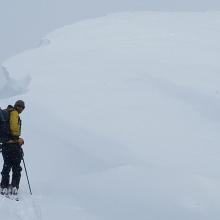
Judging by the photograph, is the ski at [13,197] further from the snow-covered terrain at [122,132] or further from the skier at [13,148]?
the snow-covered terrain at [122,132]

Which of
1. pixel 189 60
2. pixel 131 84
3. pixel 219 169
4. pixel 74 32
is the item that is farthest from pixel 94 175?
pixel 74 32

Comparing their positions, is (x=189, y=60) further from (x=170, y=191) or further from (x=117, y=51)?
(x=170, y=191)

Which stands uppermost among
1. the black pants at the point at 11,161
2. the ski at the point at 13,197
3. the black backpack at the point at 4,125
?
the black backpack at the point at 4,125

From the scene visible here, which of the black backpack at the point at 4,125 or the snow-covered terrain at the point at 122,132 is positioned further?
the black backpack at the point at 4,125

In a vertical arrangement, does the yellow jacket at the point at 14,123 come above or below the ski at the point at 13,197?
above

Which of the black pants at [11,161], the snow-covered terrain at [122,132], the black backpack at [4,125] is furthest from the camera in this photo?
the black pants at [11,161]

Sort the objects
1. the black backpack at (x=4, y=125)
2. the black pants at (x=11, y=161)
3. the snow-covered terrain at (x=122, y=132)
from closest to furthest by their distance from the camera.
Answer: the snow-covered terrain at (x=122, y=132), the black backpack at (x=4, y=125), the black pants at (x=11, y=161)

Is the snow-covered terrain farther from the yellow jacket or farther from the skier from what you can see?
the yellow jacket

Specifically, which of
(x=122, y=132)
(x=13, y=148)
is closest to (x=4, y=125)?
(x=13, y=148)

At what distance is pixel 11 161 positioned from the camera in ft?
31.0

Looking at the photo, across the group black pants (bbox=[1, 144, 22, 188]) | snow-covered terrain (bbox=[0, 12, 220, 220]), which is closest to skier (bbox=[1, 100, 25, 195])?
black pants (bbox=[1, 144, 22, 188])

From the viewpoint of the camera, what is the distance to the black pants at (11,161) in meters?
9.35

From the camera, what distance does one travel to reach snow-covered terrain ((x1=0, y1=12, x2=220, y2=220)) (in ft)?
29.2

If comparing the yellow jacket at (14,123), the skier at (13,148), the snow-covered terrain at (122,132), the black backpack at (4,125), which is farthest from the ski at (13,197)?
the yellow jacket at (14,123)
